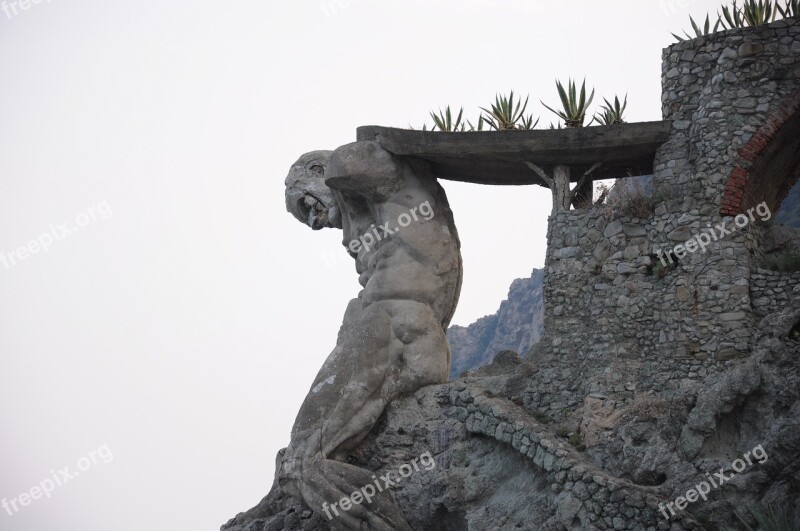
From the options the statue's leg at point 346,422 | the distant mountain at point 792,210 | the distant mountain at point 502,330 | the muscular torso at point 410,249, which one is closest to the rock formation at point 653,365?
the statue's leg at point 346,422

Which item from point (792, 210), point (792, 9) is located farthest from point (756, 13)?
point (792, 210)

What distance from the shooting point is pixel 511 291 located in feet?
109

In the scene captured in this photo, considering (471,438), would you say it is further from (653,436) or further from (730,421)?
(730,421)

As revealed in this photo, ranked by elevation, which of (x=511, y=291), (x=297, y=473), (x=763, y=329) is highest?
(x=511, y=291)

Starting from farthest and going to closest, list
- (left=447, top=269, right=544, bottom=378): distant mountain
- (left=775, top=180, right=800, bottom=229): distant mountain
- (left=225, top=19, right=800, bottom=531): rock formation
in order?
(left=447, top=269, right=544, bottom=378): distant mountain, (left=775, top=180, right=800, bottom=229): distant mountain, (left=225, top=19, right=800, bottom=531): rock formation

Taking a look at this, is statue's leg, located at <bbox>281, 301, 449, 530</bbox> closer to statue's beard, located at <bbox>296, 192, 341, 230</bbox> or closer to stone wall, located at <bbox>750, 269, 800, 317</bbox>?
statue's beard, located at <bbox>296, 192, 341, 230</bbox>

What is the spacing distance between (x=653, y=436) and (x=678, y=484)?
1095mm

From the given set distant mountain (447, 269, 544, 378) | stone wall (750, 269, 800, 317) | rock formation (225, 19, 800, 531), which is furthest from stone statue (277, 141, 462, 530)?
distant mountain (447, 269, 544, 378)

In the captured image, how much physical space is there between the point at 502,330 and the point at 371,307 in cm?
1671

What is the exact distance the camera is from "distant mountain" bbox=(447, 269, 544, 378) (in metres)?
29.4

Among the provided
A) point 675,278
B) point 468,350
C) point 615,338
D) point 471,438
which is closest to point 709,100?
point 675,278

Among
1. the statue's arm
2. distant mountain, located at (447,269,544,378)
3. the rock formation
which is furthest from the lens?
distant mountain, located at (447,269,544,378)

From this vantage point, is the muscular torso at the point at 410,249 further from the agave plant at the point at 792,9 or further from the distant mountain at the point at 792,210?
the distant mountain at the point at 792,210

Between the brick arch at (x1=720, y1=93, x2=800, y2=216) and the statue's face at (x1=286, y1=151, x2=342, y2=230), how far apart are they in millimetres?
→ 5000
